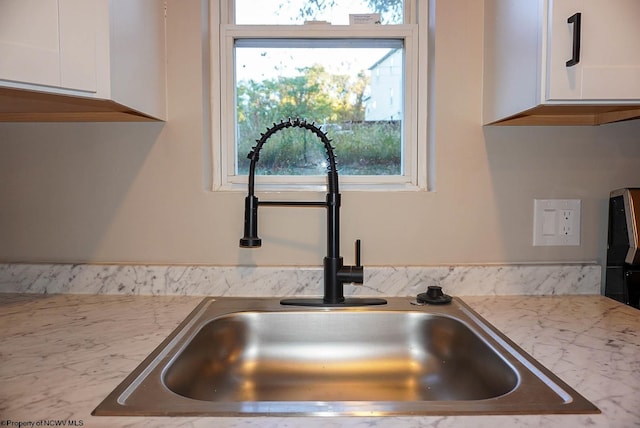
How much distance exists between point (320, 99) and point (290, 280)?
552 millimetres

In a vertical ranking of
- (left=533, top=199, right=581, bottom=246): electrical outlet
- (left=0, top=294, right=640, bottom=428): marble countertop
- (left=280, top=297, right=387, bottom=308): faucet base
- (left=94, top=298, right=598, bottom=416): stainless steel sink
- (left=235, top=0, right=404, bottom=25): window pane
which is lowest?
(left=94, top=298, right=598, bottom=416): stainless steel sink

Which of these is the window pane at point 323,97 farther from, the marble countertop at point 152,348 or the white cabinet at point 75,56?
the marble countertop at point 152,348

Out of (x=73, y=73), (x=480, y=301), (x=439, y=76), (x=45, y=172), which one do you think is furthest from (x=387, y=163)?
(x=45, y=172)

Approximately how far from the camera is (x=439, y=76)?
128 cm

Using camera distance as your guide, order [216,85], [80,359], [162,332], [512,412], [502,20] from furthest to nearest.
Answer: [216,85]
[502,20]
[162,332]
[80,359]
[512,412]

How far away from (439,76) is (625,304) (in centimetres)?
77

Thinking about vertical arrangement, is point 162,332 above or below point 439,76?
below

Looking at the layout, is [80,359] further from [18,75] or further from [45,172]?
[45,172]

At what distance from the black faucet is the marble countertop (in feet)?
0.88

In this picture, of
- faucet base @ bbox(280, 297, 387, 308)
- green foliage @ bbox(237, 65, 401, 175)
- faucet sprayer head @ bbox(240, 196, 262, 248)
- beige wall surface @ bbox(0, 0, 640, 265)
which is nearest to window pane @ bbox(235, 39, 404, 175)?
green foliage @ bbox(237, 65, 401, 175)

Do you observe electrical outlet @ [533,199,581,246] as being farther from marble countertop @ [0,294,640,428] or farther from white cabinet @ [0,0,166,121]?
white cabinet @ [0,0,166,121]

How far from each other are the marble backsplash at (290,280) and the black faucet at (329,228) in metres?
0.10

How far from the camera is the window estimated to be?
1375 mm

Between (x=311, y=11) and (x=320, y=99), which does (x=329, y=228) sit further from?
(x=311, y=11)
